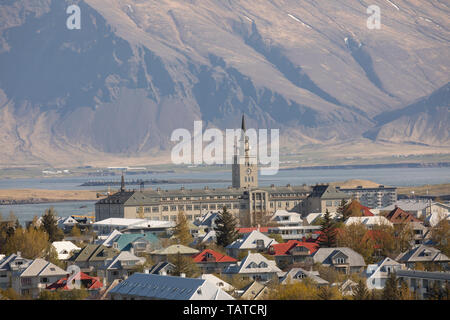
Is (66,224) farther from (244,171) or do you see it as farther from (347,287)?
(347,287)

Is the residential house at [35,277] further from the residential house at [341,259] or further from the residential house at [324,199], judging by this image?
the residential house at [324,199]

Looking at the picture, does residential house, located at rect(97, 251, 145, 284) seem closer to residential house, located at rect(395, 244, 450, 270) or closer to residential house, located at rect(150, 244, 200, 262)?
residential house, located at rect(150, 244, 200, 262)

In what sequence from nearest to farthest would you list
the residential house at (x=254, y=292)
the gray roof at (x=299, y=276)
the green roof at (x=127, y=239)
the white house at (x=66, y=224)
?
the residential house at (x=254, y=292)
the gray roof at (x=299, y=276)
the green roof at (x=127, y=239)
the white house at (x=66, y=224)

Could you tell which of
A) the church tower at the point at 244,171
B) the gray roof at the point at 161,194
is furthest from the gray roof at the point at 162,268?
the church tower at the point at 244,171

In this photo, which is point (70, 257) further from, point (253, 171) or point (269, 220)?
point (253, 171)
